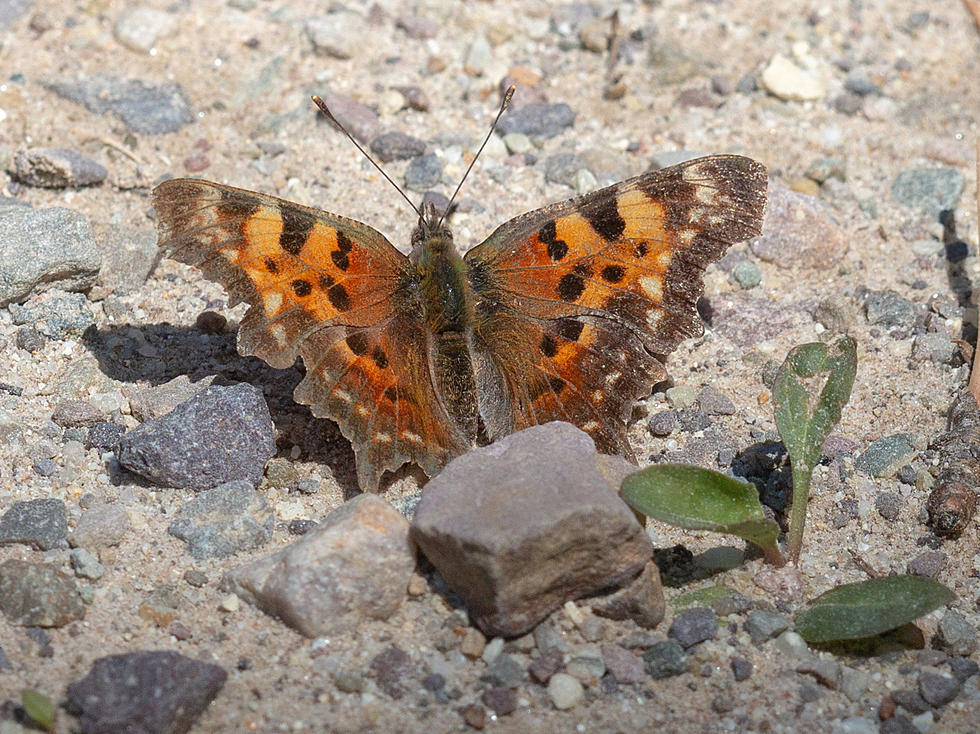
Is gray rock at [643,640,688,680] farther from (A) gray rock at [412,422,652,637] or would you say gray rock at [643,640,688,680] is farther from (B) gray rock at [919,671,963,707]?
(B) gray rock at [919,671,963,707]

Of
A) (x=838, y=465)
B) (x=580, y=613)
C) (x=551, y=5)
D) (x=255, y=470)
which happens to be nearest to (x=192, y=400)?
(x=255, y=470)

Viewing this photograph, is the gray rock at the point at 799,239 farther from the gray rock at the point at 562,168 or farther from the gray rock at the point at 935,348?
the gray rock at the point at 562,168

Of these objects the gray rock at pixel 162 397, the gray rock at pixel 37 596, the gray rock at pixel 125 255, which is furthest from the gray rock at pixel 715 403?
the gray rock at pixel 125 255

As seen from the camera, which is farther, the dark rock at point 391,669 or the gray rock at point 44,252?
the gray rock at point 44,252

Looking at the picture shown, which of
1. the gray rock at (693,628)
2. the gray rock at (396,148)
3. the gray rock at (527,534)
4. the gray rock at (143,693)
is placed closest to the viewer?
the gray rock at (143,693)

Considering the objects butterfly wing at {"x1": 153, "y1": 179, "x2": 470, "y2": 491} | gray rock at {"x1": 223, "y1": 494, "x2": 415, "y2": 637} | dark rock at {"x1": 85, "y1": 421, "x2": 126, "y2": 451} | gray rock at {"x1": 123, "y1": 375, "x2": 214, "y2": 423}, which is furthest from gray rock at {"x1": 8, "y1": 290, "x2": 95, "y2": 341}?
gray rock at {"x1": 223, "y1": 494, "x2": 415, "y2": 637}
